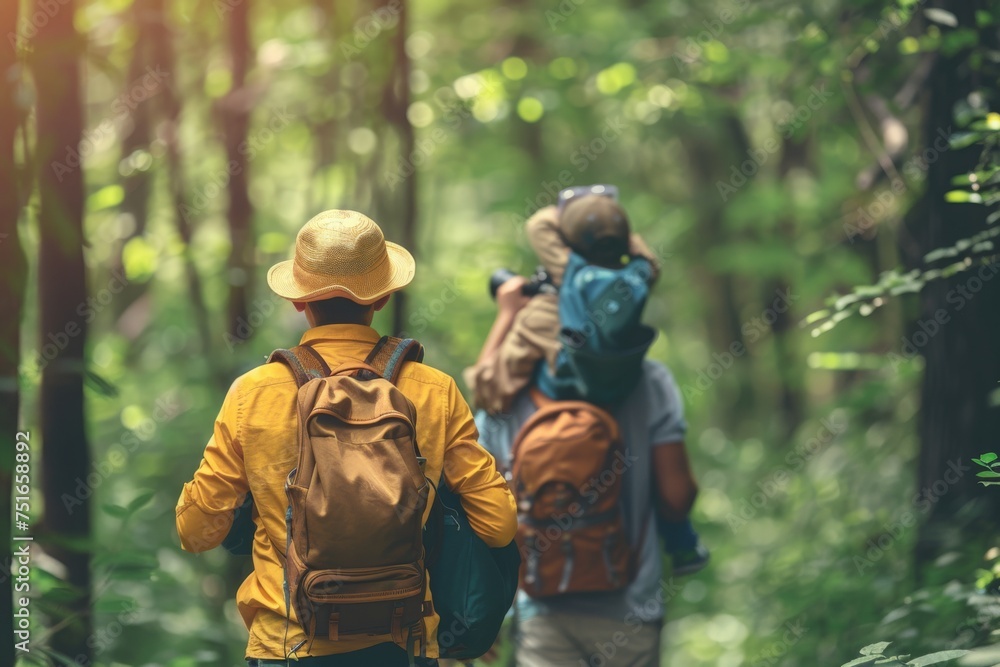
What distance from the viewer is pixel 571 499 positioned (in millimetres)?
4797

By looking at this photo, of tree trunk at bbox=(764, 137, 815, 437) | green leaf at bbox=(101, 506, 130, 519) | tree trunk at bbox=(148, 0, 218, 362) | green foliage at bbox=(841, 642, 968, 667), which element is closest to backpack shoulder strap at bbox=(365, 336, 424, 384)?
green leaf at bbox=(101, 506, 130, 519)

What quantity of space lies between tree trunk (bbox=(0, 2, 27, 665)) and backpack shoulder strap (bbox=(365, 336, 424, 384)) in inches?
41.0

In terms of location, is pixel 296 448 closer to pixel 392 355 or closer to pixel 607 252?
pixel 392 355

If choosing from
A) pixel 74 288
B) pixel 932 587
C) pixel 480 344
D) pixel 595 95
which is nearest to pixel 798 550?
pixel 932 587

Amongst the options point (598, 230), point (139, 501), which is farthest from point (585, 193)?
point (139, 501)

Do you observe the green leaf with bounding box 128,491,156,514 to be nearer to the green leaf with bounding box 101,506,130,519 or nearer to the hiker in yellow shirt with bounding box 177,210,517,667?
the green leaf with bounding box 101,506,130,519

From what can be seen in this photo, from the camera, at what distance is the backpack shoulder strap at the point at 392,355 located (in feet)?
11.1

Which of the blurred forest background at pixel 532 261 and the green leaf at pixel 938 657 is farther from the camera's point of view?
the blurred forest background at pixel 532 261

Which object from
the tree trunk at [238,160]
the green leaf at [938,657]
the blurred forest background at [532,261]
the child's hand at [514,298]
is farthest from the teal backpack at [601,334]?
the tree trunk at [238,160]

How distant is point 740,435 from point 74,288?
12.3 metres

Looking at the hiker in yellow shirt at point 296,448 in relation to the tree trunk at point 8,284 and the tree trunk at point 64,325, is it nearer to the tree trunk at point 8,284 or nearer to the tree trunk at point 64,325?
the tree trunk at point 8,284

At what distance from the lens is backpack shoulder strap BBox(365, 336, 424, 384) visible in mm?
3373

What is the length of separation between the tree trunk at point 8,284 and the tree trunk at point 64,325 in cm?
85

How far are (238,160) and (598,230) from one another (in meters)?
4.71
